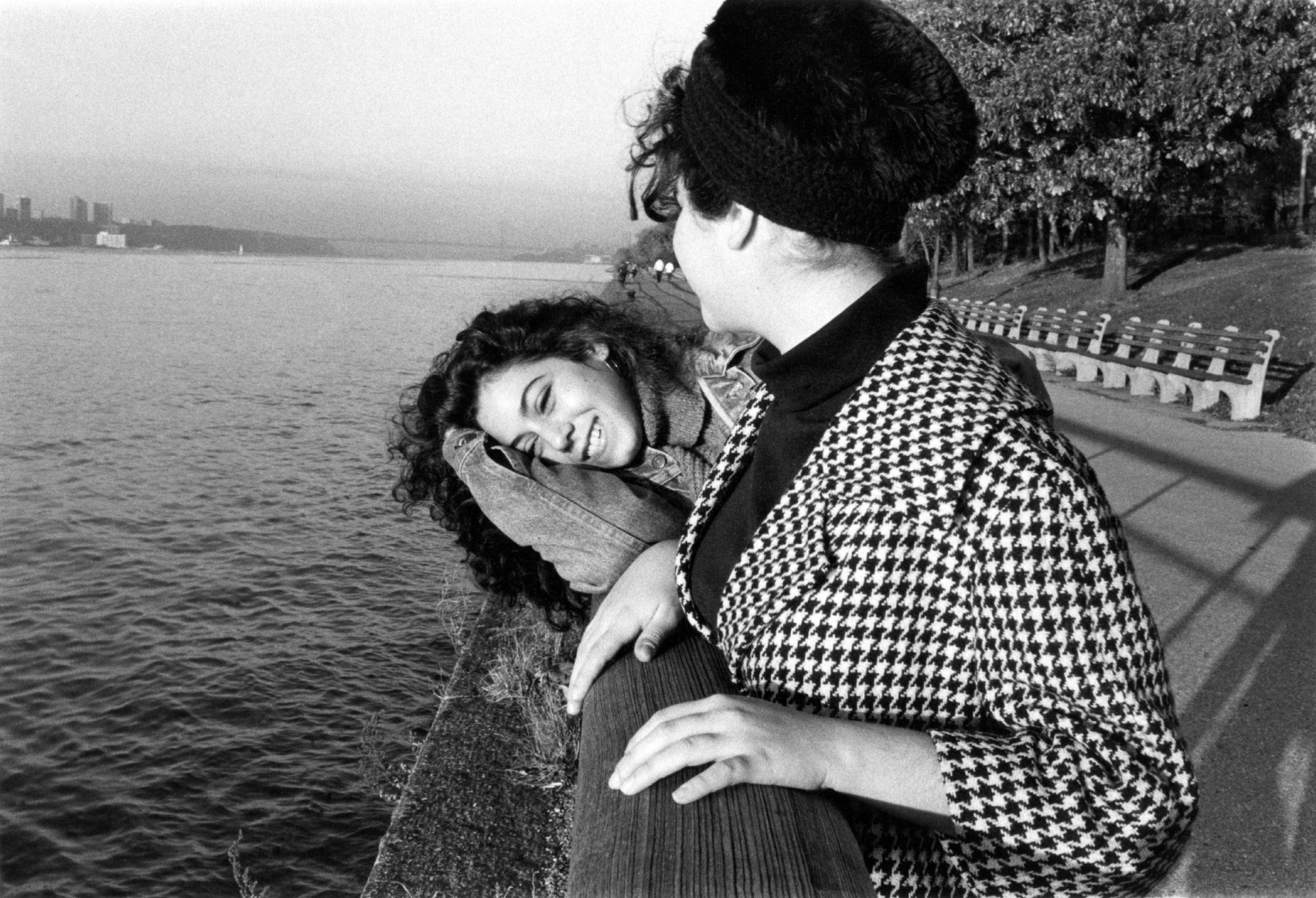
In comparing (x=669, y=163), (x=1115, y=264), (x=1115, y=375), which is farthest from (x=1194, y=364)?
(x=669, y=163)

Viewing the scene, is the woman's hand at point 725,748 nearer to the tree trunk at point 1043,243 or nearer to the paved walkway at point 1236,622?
the paved walkway at point 1236,622

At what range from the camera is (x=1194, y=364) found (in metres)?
16.3

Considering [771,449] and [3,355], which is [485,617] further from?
[3,355]

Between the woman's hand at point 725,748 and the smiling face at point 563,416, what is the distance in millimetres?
1826

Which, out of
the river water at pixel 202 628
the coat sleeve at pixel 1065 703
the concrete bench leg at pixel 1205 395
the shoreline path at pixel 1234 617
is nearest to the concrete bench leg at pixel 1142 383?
the concrete bench leg at pixel 1205 395

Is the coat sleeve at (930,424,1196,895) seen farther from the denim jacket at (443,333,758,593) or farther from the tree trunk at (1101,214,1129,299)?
the tree trunk at (1101,214,1129,299)

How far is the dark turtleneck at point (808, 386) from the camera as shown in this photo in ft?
5.08

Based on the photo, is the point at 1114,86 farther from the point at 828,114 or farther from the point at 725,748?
the point at 725,748

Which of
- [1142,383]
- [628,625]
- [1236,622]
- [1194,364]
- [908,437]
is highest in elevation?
[908,437]

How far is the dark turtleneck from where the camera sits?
1550 millimetres

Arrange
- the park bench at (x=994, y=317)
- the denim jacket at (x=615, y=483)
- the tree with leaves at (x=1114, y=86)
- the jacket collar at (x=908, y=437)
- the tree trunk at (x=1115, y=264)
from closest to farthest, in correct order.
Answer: the jacket collar at (x=908, y=437)
the denim jacket at (x=615, y=483)
the tree with leaves at (x=1114, y=86)
the park bench at (x=994, y=317)
the tree trunk at (x=1115, y=264)

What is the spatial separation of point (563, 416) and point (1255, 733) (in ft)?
12.4

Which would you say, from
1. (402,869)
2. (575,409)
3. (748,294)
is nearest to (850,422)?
(748,294)

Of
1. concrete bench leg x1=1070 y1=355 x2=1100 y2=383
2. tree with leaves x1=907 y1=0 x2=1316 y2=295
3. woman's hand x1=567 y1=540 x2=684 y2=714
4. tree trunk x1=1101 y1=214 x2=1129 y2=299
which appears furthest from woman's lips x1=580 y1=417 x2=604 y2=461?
tree trunk x1=1101 y1=214 x2=1129 y2=299
